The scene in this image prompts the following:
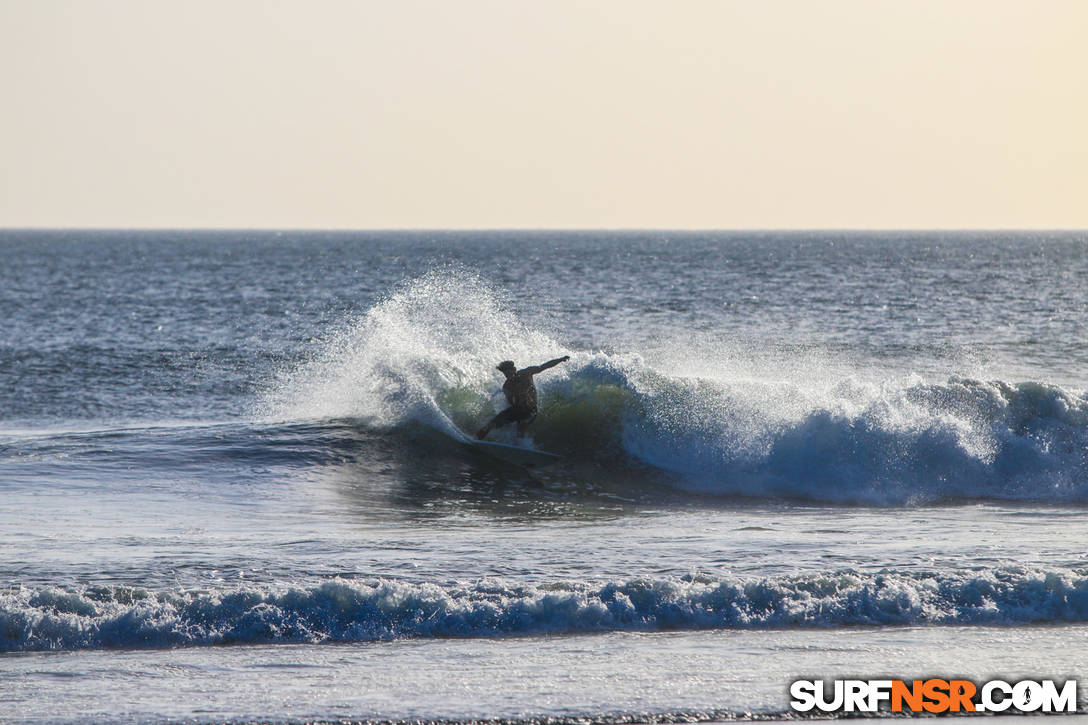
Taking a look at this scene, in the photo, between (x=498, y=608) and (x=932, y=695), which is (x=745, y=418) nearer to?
(x=498, y=608)

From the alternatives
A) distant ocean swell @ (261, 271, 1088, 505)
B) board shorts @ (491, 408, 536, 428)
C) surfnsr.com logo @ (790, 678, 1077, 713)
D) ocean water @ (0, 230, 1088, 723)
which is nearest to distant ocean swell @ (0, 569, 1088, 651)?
ocean water @ (0, 230, 1088, 723)

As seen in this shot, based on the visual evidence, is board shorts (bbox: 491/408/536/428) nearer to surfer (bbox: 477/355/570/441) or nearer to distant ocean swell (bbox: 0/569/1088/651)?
surfer (bbox: 477/355/570/441)

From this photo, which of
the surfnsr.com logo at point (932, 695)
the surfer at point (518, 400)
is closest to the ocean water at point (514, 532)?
the surfnsr.com logo at point (932, 695)

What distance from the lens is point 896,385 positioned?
55.2ft

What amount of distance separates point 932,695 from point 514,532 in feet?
17.9

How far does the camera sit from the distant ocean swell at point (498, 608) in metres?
8.53

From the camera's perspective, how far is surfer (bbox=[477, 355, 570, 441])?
16328 mm

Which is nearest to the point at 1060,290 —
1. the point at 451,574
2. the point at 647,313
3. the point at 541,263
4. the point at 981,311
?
the point at 981,311

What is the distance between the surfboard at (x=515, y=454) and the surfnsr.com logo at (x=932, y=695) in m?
8.96

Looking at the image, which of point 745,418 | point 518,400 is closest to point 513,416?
point 518,400

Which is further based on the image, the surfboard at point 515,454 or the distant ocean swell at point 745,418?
the surfboard at point 515,454

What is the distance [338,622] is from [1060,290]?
55176 mm

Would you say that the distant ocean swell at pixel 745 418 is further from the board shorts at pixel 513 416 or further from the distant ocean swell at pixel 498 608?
the distant ocean swell at pixel 498 608

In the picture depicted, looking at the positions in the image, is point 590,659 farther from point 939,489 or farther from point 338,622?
point 939,489
